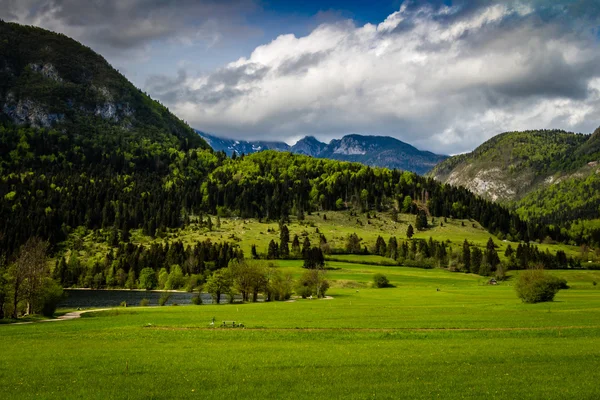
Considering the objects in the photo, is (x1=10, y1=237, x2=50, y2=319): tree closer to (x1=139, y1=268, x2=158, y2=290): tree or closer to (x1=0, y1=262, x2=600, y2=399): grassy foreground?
(x1=0, y1=262, x2=600, y2=399): grassy foreground

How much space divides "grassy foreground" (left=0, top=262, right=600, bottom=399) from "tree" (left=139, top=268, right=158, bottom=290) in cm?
13598

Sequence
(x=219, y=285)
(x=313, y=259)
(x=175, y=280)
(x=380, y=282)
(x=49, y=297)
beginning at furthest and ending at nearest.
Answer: (x=313, y=259), (x=175, y=280), (x=380, y=282), (x=219, y=285), (x=49, y=297)

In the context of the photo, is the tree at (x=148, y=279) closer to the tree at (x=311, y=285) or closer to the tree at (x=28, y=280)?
the tree at (x=311, y=285)

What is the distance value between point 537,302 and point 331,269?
114332mm

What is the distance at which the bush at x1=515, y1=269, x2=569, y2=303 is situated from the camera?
79.6 meters

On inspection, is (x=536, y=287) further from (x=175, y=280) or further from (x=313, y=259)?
(x=175, y=280)

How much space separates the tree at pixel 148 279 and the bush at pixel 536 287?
497 ft

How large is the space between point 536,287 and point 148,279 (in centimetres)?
15516

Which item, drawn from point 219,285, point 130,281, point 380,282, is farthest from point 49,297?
point 130,281

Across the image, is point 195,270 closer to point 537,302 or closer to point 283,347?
point 537,302

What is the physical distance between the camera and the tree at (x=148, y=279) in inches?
7446

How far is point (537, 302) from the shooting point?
7981 centimetres

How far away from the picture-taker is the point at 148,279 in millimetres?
189125

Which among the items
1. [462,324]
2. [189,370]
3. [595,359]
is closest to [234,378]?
[189,370]
